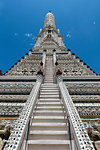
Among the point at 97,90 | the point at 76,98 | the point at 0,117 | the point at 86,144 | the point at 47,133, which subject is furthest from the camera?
the point at 97,90

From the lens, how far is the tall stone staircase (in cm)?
191

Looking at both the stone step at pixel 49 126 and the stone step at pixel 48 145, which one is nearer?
the stone step at pixel 48 145

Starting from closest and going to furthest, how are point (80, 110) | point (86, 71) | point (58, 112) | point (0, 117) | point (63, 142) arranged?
point (63, 142) < point (58, 112) < point (0, 117) < point (80, 110) < point (86, 71)

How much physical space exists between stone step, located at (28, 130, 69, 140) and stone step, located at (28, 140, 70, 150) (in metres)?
0.11

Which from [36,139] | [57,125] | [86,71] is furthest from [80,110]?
[86,71]

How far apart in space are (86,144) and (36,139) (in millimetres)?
958

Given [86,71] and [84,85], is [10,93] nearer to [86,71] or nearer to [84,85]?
[84,85]

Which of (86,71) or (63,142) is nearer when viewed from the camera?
(63,142)

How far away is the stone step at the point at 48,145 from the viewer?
1881 millimetres

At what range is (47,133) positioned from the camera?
212cm

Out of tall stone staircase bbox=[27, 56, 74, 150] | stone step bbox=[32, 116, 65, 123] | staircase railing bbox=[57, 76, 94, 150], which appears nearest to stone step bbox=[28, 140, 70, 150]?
tall stone staircase bbox=[27, 56, 74, 150]

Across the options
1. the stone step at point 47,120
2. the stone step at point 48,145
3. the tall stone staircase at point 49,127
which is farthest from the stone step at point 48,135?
the stone step at point 47,120

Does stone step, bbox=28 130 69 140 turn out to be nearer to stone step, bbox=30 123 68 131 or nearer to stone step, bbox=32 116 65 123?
stone step, bbox=30 123 68 131

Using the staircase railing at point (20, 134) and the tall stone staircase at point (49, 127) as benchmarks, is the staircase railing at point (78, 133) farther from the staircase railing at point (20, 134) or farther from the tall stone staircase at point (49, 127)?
the staircase railing at point (20, 134)
